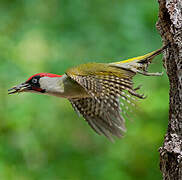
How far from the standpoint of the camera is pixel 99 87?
4.00 meters

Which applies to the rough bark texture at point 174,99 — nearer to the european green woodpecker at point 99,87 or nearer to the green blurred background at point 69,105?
the european green woodpecker at point 99,87

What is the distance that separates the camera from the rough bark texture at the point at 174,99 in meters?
3.35

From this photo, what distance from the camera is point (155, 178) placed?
6871mm

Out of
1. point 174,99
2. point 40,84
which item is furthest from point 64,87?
point 174,99

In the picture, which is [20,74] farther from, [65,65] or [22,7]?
[22,7]

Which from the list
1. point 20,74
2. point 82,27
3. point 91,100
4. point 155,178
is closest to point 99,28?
point 82,27

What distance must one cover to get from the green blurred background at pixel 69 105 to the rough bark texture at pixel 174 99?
2.68 meters

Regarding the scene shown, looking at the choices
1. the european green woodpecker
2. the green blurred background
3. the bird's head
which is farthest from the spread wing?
the green blurred background

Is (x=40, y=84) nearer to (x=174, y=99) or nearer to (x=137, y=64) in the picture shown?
(x=137, y=64)

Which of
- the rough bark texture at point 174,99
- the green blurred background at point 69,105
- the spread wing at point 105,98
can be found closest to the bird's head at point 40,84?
the spread wing at point 105,98

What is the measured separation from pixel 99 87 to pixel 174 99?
0.78 meters

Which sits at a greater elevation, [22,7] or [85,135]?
[22,7]

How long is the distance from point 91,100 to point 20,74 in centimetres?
189

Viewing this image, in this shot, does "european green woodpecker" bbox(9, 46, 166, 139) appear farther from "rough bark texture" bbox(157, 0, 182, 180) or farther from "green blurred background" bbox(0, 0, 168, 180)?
"green blurred background" bbox(0, 0, 168, 180)
